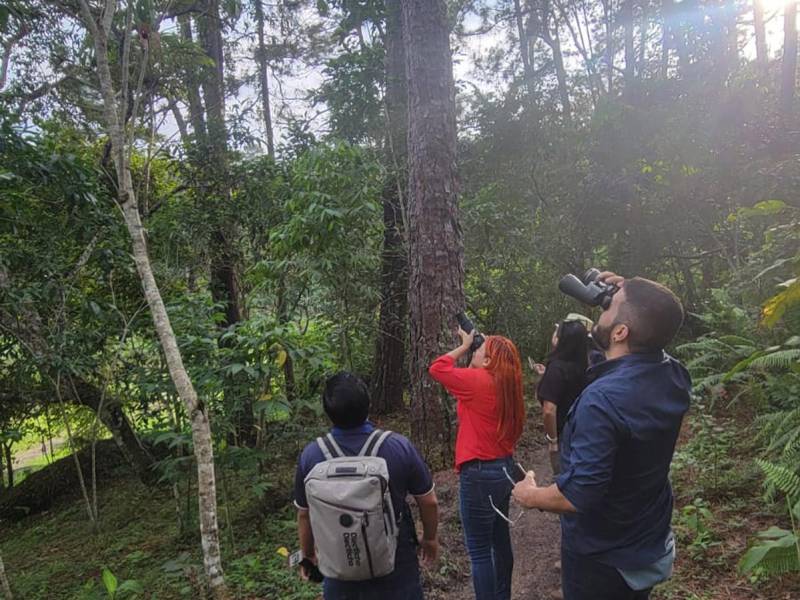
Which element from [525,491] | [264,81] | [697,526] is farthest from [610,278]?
[264,81]

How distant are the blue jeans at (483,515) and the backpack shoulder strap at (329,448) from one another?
1.01m

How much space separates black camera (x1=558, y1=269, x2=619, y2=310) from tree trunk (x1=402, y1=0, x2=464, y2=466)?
2.49 m

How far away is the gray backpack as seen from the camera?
78.8 inches

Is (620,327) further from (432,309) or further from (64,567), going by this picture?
(64,567)

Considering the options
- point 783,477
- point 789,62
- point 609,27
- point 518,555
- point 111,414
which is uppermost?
point 609,27

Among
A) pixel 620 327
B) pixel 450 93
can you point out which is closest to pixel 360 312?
pixel 450 93

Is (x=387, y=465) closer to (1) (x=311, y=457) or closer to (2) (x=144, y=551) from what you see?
(1) (x=311, y=457)

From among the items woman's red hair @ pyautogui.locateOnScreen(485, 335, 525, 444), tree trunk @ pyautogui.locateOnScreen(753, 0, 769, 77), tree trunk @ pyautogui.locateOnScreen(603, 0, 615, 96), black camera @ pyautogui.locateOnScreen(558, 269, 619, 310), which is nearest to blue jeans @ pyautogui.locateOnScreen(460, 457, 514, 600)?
woman's red hair @ pyautogui.locateOnScreen(485, 335, 525, 444)

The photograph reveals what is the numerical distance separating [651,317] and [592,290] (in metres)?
0.34

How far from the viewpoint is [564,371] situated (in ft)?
11.0

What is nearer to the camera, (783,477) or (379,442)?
(379,442)

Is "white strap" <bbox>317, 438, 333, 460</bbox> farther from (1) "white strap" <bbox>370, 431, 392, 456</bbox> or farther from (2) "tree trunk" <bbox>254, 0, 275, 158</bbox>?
(2) "tree trunk" <bbox>254, 0, 275, 158</bbox>

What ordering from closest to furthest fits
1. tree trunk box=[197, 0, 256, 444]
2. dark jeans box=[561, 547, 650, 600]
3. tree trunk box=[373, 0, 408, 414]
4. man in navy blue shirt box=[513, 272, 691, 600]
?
man in navy blue shirt box=[513, 272, 691, 600]
dark jeans box=[561, 547, 650, 600]
tree trunk box=[373, 0, 408, 414]
tree trunk box=[197, 0, 256, 444]

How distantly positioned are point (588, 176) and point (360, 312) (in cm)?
494
